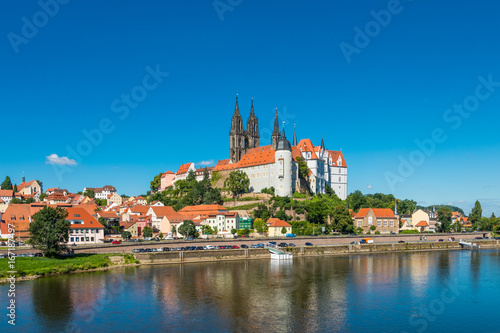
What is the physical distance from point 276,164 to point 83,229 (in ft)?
149

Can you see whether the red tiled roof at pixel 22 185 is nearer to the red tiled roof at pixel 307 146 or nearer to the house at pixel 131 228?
the house at pixel 131 228

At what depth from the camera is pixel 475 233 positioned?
96.4 metres

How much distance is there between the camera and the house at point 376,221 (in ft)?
291

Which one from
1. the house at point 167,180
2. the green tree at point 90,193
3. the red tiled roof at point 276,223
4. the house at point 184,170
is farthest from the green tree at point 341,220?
the green tree at point 90,193

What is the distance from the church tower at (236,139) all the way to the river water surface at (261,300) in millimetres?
66670

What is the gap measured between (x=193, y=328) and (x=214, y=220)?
53999mm

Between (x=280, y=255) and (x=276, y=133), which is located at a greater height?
(x=276, y=133)

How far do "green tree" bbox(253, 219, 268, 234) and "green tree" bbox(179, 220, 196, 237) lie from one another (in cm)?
1113

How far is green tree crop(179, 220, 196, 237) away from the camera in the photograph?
73250 millimetres

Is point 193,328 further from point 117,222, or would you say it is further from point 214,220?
point 117,222

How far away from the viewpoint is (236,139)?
119m

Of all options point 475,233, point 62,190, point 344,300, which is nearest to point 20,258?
point 344,300

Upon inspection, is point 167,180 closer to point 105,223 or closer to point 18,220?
point 105,223

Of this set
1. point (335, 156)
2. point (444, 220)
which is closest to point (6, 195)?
point (335, 156)
